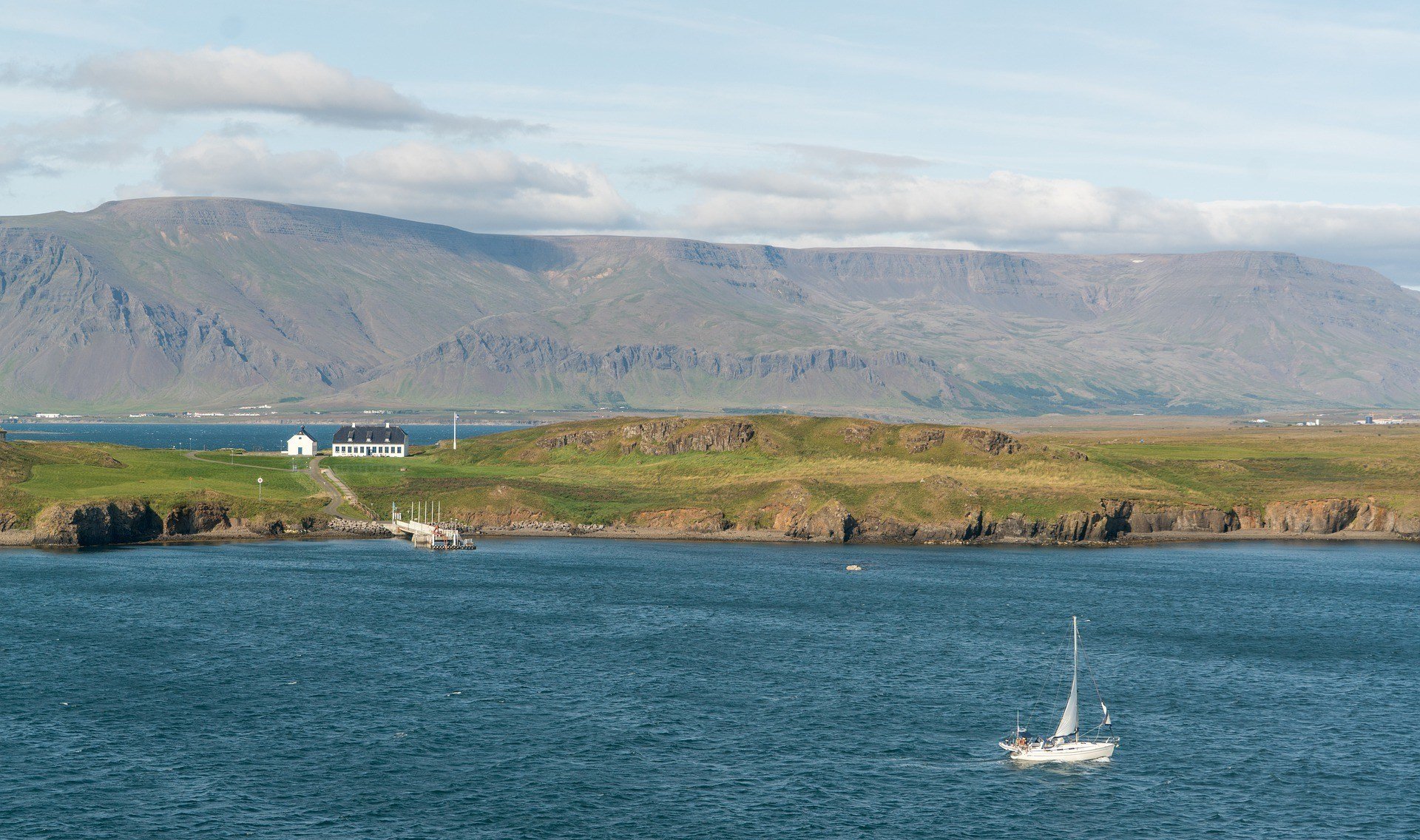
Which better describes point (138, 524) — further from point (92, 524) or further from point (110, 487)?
point (110, 487)

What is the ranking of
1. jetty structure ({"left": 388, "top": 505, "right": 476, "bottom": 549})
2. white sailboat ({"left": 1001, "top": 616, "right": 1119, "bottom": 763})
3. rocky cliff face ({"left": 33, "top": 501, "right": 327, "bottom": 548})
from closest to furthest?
white sailboat ({"left": 1001, "top": 616, "right": 1119, "bottom": 763}), rocky cliff face ({"left": 33, "top": 501, "right": 327, "bottom": 548}), jetty structure ({"left": 388, "top": 505, "right": 476, "bottom": 549})

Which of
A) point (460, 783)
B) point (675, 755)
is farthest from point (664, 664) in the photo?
point (460, 783)

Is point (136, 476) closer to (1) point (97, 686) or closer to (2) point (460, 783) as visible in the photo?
(1) point (97, 686)

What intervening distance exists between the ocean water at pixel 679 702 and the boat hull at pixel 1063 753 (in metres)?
0.98

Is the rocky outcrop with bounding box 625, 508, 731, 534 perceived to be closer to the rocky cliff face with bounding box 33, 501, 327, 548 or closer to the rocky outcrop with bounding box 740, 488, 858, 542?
the rocky outcrop with bounding box 740, 488, 858, 542

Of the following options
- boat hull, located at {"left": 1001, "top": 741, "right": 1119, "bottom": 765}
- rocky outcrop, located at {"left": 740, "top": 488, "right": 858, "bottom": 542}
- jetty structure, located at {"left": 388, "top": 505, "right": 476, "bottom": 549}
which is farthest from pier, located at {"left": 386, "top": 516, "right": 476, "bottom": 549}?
boat hull, located at {"left": 1001, "top": 741, "right": 1119, "bottom": 765}

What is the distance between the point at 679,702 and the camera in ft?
289

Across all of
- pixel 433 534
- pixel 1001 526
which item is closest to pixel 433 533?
pixel 433 534

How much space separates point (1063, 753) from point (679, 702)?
24602 mm

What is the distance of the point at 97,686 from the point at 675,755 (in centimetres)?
4018

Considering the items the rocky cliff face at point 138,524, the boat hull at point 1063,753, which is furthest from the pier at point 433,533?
the boat hull at point 1063,753

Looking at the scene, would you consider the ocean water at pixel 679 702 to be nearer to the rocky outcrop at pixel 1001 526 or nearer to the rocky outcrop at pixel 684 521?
the rocky outcrop at pixel 1001 526

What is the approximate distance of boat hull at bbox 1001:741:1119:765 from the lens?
76875mm

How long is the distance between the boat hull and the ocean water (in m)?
0.98
